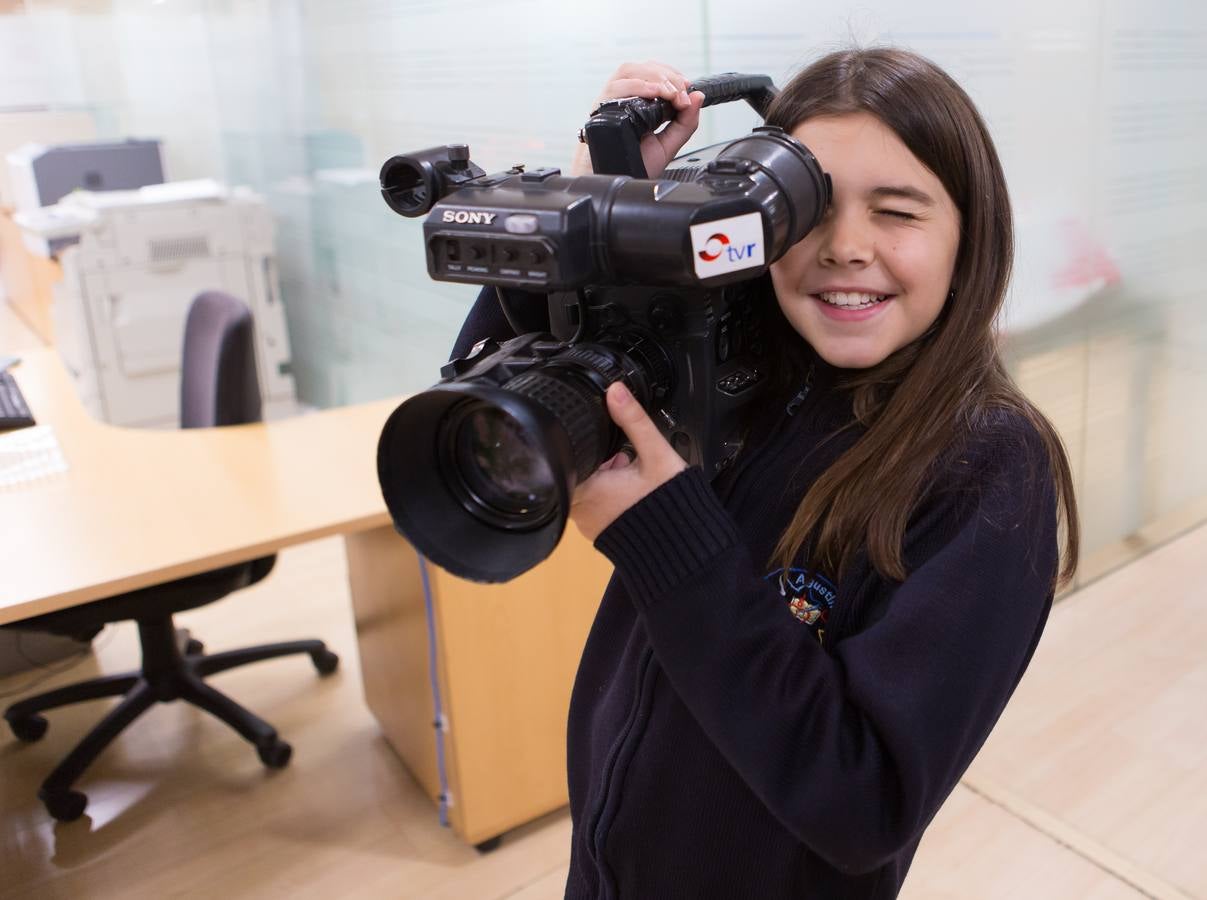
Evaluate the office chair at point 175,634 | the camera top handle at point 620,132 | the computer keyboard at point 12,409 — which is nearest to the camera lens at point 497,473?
the camera top handle at point 620,132

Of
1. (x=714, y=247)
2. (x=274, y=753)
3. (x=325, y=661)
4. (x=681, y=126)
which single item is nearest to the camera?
(x=714, y=247)

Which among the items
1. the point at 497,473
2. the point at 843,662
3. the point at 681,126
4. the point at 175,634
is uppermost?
the point at 681,126

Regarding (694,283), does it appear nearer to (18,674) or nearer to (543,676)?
(543,676)

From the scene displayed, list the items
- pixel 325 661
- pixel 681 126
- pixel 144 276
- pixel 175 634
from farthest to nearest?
pixel 144 276, pixel 325 661, pixel 175 634, pixel 681 126

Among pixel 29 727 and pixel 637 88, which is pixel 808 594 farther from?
pixel 29 727

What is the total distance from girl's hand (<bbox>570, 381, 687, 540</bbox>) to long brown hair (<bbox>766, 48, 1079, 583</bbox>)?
0.13 m

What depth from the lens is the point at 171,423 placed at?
3680 millimetres

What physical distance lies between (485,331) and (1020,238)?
151 centimetres

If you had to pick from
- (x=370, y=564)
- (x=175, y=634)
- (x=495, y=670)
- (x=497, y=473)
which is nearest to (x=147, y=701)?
(x=175, y=634)

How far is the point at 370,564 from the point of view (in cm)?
195

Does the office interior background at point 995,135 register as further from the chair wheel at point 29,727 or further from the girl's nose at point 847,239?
the chair wheel at point 29,727

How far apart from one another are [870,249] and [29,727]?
216cm

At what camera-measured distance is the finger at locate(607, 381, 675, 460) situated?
641mm

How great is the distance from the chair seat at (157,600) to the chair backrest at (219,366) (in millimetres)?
320
